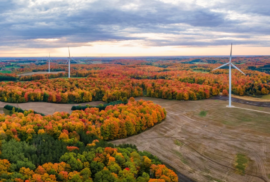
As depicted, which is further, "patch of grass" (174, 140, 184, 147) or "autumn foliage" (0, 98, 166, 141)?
"patch of grass" (174, 140, 184, 147)

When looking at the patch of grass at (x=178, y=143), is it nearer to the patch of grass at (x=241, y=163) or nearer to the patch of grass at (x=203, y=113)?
the patch of grass at (x=241, y=163)

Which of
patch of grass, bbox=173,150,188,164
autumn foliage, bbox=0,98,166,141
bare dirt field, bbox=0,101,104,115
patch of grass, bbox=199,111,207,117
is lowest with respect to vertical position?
patch of grass, bbox=173,150,188,164

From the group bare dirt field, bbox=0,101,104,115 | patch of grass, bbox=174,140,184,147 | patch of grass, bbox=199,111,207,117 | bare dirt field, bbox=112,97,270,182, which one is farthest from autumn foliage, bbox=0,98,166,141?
bare dirt field, bbox=0,101,104,115

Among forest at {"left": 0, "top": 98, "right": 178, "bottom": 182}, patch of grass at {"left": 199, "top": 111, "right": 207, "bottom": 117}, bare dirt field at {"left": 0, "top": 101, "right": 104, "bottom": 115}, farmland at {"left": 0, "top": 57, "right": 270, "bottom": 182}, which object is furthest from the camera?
bare dirt field at {"left": 0, "top": 101, "right": 104, "bottom": 115}

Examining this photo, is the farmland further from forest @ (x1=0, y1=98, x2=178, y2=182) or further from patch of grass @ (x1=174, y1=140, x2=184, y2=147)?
forest @ (x1=0, y1=98, x2=178, y2=182)

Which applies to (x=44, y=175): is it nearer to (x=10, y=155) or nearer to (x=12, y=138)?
(x=10, y=155)

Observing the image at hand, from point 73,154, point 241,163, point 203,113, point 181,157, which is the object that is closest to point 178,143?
point 181,157

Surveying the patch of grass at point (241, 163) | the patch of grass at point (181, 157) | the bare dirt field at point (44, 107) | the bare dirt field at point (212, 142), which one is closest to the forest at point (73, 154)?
the bare dirt field at point (212, 142)

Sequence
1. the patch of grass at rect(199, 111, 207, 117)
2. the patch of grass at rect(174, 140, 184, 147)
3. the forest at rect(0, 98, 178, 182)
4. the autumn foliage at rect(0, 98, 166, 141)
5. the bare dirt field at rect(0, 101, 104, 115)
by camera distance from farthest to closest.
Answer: the bare dirt field at rect(0, 101, 104, 115), the patch of grass at rect(199, 111, 207, 117), the patch of grass at rect(174, 140, 184, 147), the autumn foliage at rect(0, 98, 166, 141), the forest at rect(0, 98, 178, 182)
